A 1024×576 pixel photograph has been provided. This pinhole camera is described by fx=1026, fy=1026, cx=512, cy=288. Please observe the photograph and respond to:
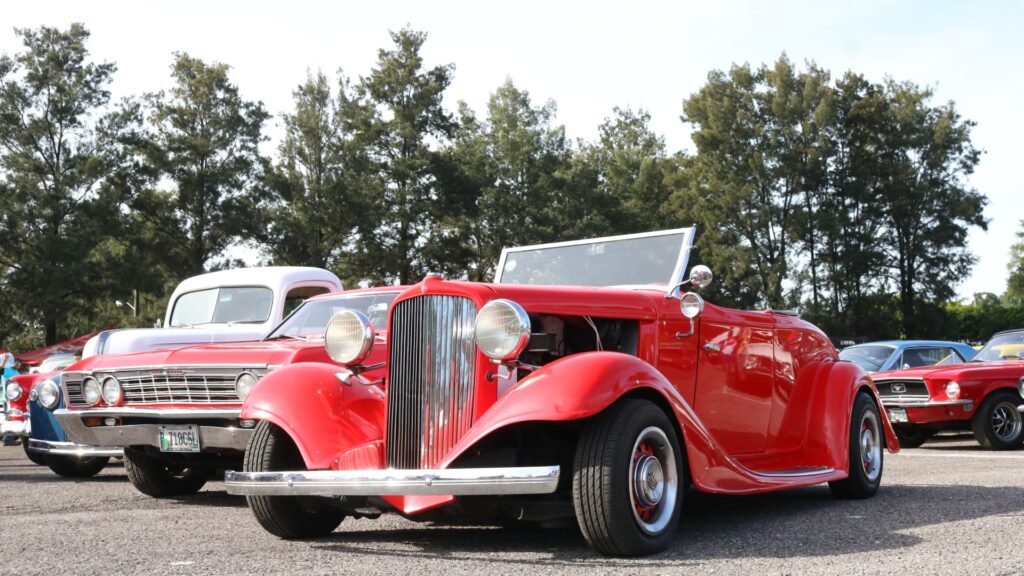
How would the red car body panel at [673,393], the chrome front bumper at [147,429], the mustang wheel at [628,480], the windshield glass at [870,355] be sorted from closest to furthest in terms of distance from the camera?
the mustang wheel at [628,480], the red car body panel at [673,393], the chrome front bumper at [147,429], the windshield glass at [870,355]

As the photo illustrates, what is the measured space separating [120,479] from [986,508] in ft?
26.1

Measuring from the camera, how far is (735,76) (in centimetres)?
4994

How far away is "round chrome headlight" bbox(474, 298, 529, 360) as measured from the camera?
489 cm

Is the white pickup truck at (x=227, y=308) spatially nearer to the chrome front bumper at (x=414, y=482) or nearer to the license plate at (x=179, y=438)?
the license plate at (x=179, y=438)

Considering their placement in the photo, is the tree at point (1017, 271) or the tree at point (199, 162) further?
the tree at point (1017, 271)

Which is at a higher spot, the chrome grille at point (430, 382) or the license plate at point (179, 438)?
the chrome grille at point (430, 382)

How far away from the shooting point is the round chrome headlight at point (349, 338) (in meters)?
5.66

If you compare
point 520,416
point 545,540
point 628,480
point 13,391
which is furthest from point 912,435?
point 13,391

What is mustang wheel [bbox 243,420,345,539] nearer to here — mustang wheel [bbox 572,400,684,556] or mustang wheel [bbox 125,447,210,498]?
mustang wheel [bbox 572,400,684,556]

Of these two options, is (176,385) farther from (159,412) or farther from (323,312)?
(323,312)

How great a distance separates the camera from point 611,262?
6.93 m

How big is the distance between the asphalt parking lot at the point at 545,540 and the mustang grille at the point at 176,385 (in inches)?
31.3

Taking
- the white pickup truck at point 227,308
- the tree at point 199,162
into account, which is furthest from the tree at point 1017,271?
the white pickup truck at point 227,308

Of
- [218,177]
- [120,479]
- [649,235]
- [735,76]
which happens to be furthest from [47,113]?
[649,235]
